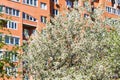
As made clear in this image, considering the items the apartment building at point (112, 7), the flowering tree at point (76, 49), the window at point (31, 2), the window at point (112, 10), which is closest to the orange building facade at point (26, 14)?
the window at point (31, 2)

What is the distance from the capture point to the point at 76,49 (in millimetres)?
36094

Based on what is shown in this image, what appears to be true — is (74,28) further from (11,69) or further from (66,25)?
(11,69)

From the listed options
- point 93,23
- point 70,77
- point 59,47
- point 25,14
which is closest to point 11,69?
point 70,77

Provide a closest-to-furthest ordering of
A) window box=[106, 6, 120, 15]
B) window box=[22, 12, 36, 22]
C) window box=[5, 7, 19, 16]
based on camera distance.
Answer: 1. window box=[5, 7, 19, 16]
2. window box=[22, 12, 36, 22]
3. window box=[106, 6, 120, 15]

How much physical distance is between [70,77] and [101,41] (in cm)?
482

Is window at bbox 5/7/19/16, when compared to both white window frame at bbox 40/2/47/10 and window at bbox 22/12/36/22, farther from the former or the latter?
white window frame at bbox 40/2/47/10

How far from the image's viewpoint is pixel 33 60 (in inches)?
1521

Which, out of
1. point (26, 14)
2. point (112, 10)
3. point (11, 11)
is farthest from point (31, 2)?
point (112, 10)

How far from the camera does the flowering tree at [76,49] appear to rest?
35562mm

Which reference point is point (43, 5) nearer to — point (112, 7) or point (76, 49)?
point (112, 7)

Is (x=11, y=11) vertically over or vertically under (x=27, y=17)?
over

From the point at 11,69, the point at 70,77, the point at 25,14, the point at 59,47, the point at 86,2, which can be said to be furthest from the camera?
the point at 25,14

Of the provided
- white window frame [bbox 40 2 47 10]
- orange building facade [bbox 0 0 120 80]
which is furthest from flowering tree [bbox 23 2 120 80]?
white window frame [bbox 40 2 47 10]

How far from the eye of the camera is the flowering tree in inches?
1400
